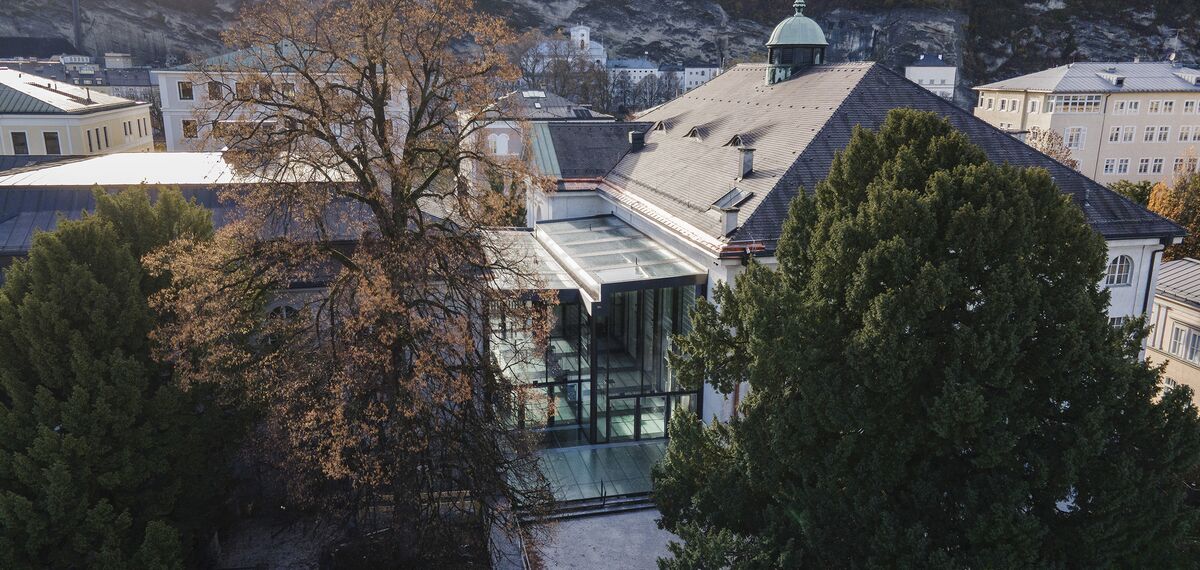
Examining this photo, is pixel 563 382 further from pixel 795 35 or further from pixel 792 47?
pixel 795 35

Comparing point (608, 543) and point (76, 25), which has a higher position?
point (76, 25)

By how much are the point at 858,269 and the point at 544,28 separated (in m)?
126

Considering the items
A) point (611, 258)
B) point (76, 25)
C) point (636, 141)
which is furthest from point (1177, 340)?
point (76, 25)

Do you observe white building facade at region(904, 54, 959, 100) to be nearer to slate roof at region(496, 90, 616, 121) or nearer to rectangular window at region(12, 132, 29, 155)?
slate roof at region(496, 90, 616, 121)

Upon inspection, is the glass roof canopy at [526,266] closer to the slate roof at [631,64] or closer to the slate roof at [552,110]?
the slate roof at [552,110]

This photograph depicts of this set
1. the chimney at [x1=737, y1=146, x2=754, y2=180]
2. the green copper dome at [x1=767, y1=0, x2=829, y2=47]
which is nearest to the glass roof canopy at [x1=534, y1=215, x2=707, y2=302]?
the chimney at [x1=737, y1=146, x2=754, y2=180]

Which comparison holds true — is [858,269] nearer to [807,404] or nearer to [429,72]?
[807,404]

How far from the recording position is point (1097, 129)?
60.8 meters

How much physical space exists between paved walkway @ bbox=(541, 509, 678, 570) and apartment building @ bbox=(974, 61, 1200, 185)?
55408mm

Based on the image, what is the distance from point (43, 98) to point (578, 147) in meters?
29.9

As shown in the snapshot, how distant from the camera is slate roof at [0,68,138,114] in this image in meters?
41.0

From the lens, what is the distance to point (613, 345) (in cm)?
2444

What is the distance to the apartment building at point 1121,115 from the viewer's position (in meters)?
60.3

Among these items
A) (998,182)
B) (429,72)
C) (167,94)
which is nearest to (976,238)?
(998,182)
